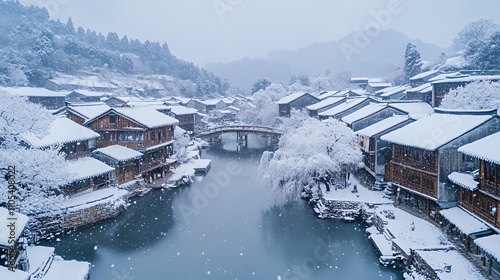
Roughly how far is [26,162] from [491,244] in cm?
2449

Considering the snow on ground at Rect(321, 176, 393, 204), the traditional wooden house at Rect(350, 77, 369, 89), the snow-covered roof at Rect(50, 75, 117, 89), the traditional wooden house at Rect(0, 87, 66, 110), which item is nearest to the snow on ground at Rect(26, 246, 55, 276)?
the snow on ground at Rect(321, 176, 393, 204)

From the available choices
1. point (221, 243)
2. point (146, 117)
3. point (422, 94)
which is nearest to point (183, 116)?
point (146, 117)

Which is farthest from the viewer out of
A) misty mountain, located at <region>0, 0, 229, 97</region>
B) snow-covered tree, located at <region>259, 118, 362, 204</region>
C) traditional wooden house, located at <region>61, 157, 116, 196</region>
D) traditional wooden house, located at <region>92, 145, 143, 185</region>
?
misty mountain, located at <region>0, 0, 229, 97</region>

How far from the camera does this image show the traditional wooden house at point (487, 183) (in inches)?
664

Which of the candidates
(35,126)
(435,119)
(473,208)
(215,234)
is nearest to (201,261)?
(215,234)

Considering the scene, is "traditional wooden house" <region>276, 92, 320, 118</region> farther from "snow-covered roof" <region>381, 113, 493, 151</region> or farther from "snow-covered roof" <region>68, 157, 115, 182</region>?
"snow-covered roof" <region>68, 157, 115, 182</region>

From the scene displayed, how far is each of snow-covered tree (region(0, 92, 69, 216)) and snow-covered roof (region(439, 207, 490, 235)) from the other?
2296 cm

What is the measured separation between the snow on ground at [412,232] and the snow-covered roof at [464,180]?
10.4 ft

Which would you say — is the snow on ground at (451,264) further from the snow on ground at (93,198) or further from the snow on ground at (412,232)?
the snow on ground at (93,198)

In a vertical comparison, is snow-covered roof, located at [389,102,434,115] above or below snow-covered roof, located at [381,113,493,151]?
above

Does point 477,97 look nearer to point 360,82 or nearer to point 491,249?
point 491,249

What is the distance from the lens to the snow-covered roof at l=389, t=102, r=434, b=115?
3684 centimetres

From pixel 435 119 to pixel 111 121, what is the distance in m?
28.3

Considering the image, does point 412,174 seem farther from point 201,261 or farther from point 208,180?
point 208,180
